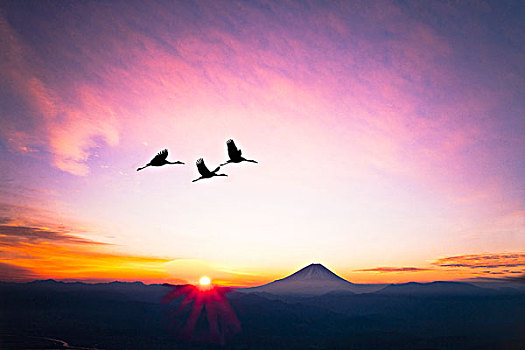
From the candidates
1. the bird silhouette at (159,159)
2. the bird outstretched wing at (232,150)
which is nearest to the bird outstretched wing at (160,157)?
the bird silhouette at (159,159)

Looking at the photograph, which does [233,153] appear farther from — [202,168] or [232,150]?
[202,168]

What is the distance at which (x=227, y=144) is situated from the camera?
17.3 m

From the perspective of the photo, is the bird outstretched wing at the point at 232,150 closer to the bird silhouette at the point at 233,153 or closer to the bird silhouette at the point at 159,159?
the bird silhouette at the point at 233,153

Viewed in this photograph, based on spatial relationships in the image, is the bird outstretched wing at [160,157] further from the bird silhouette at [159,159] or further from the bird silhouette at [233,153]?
the bird silhouette at [233,153]

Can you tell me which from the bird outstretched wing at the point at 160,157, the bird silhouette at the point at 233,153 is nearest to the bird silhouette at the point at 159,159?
the bird outstretched wing at the point at 160,157

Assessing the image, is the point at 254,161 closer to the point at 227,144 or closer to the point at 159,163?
the point at 227,144

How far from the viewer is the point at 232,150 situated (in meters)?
17.3

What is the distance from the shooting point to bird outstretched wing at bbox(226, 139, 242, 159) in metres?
17.2

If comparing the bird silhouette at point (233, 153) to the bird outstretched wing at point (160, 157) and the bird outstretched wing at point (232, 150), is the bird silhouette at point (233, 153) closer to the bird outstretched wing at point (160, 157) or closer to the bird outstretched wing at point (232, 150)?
the bird outstretched wing at point (232, 150)

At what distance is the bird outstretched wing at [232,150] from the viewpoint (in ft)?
56.6

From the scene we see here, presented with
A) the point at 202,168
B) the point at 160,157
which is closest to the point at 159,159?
the point at 160,157

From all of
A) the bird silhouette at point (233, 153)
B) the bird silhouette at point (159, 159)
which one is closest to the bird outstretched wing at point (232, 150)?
the bird silhouette at point (233, 153)

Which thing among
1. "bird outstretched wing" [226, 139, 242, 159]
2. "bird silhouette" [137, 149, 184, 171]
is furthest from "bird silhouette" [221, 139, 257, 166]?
"bird silhouette" [137, 149, 184, 171]

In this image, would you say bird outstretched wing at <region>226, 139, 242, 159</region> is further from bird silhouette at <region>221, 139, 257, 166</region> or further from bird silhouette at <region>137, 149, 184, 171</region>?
bird silhouette at <region>137, 149, 184, 171</region>
